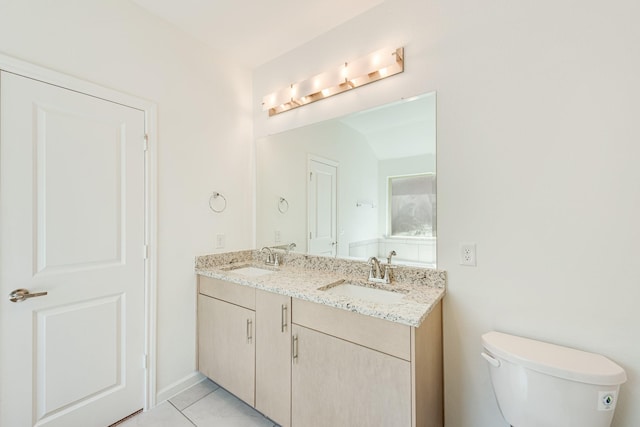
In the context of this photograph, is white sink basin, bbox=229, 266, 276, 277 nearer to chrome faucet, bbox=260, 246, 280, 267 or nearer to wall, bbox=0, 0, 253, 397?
chrome faucet, bbox=260, 246, 280, 267

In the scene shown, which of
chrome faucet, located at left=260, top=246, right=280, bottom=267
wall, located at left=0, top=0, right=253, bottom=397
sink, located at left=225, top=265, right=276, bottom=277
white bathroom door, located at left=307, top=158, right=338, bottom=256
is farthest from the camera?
chrome faucet, located at left=260, top=246, right=280, bottom=267

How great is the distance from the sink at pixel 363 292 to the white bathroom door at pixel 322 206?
32cm

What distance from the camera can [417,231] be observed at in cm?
157

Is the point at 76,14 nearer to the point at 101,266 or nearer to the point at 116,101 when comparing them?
the point at 116,101

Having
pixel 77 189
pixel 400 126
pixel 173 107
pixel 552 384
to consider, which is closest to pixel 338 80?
pixel 400 126

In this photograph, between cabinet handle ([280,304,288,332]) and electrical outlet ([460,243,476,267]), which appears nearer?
electrical outlet ([460,243,476,267])

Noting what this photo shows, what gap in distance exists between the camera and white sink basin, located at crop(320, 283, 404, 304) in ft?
4.84

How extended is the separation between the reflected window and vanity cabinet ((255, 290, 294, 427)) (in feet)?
2.65

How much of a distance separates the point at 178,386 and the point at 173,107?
1.99m

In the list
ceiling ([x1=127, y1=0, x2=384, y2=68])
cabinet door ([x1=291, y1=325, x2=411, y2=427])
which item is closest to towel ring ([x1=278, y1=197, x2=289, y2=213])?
cabinet door ([x1=291, y1=325, x2=411, y2=427])

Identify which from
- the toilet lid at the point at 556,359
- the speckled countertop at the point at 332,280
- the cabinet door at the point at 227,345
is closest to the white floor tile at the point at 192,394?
the cabinet door at the point at 227,345

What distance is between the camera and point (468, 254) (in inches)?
54.4

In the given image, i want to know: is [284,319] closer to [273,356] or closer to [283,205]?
[273,356]

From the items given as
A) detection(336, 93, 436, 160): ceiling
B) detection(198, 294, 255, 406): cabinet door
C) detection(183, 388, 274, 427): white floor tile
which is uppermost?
detection(336, 93, 436, 160): ceiling
